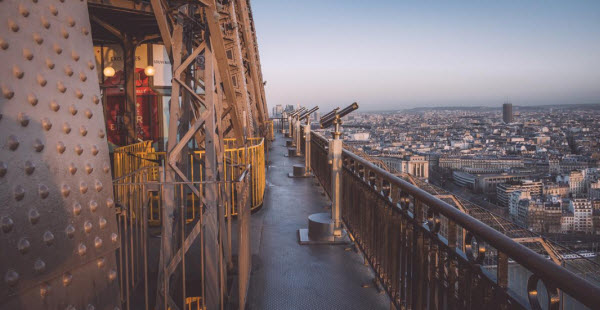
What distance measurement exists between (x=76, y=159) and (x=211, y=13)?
3.47m

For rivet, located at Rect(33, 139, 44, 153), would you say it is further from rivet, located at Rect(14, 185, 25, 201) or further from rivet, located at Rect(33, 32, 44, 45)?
rivet, located at Rect(33, 32, 44, 45)

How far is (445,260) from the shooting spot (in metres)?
2.65

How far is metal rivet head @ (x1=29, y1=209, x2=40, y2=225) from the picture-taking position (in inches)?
54.1

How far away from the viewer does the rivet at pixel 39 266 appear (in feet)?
4.53

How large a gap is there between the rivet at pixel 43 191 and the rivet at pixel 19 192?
6 centimetres

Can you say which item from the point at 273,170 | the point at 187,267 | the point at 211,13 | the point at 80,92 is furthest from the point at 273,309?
the point at 273,170

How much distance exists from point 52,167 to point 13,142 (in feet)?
0.54

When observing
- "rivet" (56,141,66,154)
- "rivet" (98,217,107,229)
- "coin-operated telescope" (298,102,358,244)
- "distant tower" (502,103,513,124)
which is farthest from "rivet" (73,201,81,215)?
"distant tower" (502,103,513,124)

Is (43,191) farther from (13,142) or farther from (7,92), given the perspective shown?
(7,92)

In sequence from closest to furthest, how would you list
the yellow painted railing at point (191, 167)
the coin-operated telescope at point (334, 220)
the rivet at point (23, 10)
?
the rivet at point (23, 10) < the coin-operated telescope at point (334, 220) < the yellow painted railing at point (191, 167)

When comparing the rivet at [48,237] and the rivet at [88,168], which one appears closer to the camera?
the rivet at [48,237]

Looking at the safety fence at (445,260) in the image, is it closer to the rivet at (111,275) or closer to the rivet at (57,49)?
the rivet at (111,275)

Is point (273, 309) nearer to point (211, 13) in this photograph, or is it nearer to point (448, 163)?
point (211, 13)

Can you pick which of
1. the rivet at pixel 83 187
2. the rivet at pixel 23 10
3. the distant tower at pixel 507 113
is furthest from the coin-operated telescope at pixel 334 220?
the rivet at pixel 23 10
